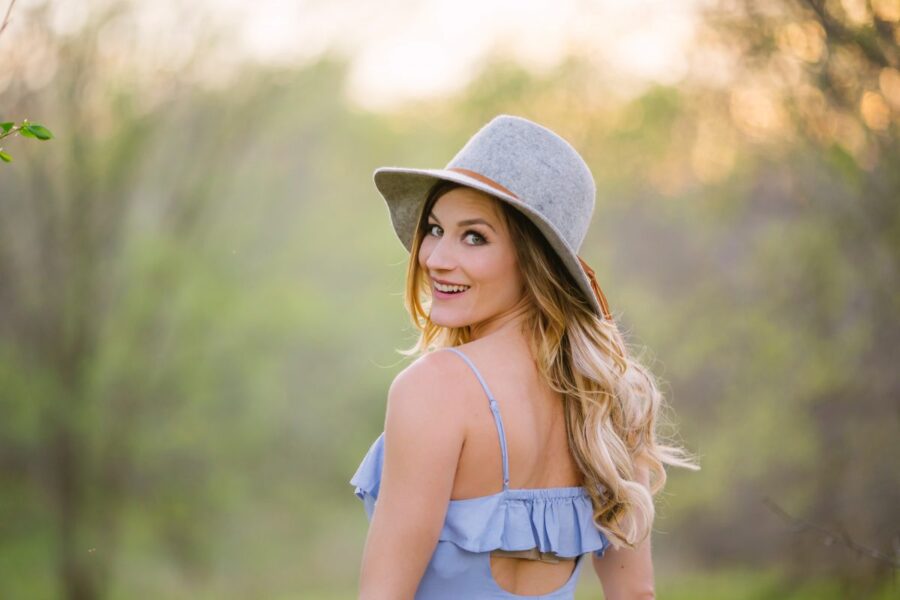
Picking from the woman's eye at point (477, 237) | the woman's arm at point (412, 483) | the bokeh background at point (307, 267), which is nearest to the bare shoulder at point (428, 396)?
the woman's arm at point (412, 483)

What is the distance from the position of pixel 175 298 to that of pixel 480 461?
9984 millimetres

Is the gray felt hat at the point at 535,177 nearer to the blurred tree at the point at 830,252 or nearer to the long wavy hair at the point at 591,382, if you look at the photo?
the long wavy hair at the point at 591,382

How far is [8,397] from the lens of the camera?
1048 centimetres

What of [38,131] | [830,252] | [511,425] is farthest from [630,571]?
[830,252]

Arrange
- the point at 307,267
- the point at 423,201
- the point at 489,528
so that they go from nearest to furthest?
1. the point at 489,528
2. the point at 423,201
3. the point at 307,267

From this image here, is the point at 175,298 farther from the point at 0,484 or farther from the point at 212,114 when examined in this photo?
the point at 0,484

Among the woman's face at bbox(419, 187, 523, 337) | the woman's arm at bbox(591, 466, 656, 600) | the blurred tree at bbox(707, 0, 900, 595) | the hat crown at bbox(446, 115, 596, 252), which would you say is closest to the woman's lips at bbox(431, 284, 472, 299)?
the woman's face at bbox(419, 187, 523, 337)

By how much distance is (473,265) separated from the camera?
6.84ft

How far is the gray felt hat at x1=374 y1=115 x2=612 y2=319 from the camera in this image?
2061 millimetres

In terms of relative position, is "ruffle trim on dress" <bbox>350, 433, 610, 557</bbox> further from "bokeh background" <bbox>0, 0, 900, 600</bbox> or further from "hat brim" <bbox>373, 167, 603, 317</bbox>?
"bokeh background" <bbox>0, 0, 900, 600</bbox>

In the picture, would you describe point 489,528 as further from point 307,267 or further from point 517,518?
point 307,267

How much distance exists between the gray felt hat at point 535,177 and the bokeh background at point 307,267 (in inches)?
115

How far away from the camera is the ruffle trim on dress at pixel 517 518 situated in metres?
1.92

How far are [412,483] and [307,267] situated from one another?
54.2ft
